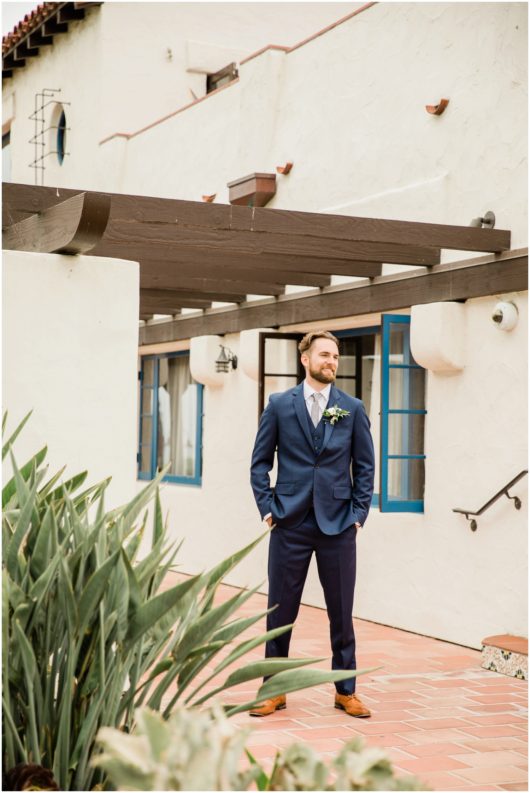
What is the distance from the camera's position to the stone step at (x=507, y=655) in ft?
20.7

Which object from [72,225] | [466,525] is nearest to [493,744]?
[466,525]

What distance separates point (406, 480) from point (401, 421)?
430 mm

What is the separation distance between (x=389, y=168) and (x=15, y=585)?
238 inches

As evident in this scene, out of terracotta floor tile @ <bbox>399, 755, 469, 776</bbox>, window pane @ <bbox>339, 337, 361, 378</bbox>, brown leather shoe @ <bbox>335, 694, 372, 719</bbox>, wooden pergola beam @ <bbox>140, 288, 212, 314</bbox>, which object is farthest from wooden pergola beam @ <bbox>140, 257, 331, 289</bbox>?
terracotta floor tile @ <bbox>399, 755, 469, 776</bbox>

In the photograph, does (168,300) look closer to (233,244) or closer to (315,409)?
(233,244)

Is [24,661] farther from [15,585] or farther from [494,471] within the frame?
[494,471]

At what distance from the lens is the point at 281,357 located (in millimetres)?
9398

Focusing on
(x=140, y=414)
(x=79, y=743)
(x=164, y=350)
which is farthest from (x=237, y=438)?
(x=79, y=743)

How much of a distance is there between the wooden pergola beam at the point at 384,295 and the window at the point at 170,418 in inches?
42.5

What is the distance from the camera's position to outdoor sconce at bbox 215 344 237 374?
10.2 metres

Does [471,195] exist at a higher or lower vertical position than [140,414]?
higher

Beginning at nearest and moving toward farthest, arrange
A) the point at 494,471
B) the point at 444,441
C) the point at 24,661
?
the point at 24,661 < the point at 494,471 < the point at 444,441

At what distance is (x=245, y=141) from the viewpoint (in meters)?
10.0

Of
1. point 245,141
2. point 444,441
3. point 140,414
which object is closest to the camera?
point 444,441
